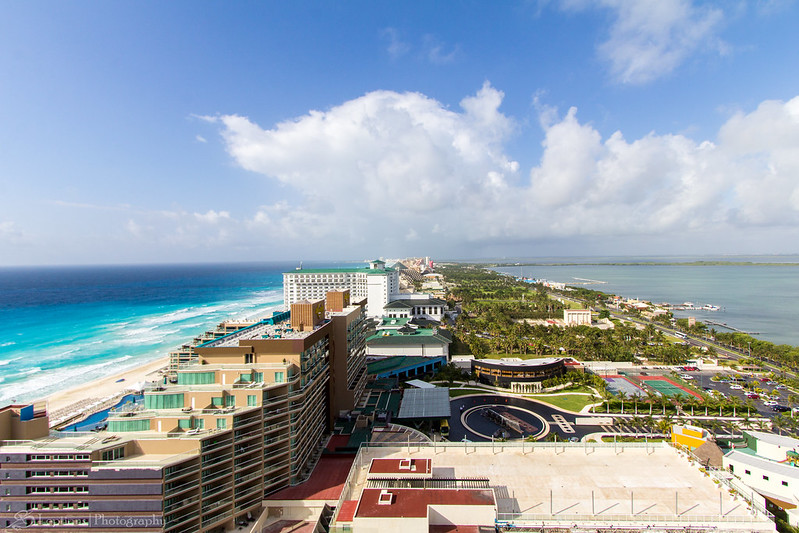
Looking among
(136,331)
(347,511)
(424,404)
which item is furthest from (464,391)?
(136,331)

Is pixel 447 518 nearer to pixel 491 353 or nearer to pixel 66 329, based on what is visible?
pixel 491 353

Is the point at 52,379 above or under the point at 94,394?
above

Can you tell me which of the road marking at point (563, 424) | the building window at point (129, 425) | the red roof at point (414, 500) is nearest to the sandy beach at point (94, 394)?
the building window at point (129, 425)

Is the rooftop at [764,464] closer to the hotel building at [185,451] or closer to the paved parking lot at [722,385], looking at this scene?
the paved parking lot at [722,385]

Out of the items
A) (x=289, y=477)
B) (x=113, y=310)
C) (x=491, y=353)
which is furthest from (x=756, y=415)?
(x=113, y=310)

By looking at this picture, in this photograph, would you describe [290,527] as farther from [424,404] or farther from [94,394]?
[94,394]
